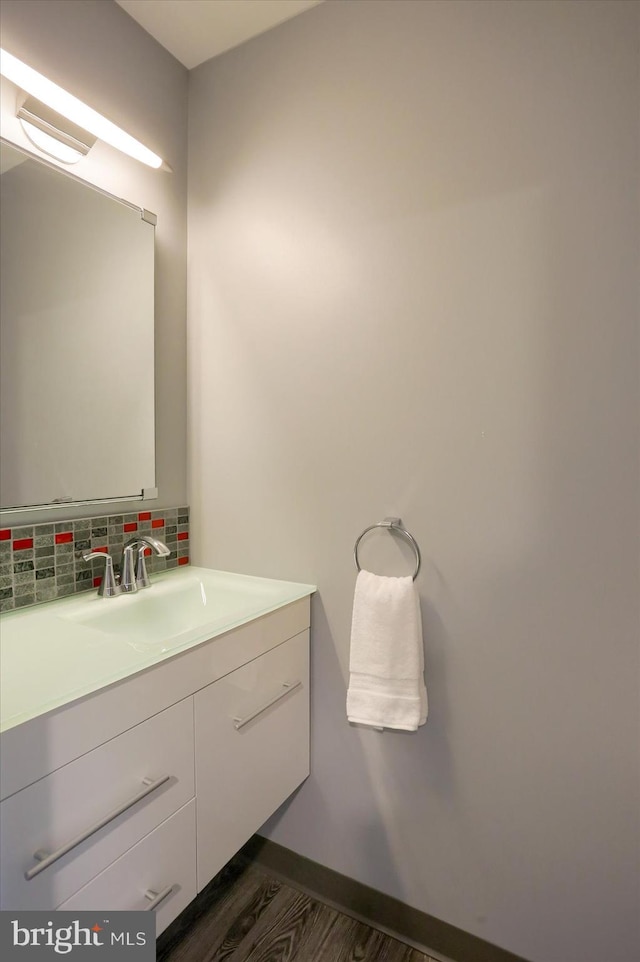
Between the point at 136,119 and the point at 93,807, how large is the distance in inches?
67.3

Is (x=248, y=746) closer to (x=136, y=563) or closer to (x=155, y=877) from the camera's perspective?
(x=155, y=877)

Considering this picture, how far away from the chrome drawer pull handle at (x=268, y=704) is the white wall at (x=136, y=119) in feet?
2.22

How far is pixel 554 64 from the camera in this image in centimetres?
109

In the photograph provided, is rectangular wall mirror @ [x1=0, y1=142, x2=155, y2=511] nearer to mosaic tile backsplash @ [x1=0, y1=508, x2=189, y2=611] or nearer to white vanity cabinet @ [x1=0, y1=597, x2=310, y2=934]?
mosaic tile backsplash @ [x1=0, y1=508, x2=189, y2=611]

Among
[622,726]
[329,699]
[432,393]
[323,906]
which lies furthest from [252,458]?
[323,906]

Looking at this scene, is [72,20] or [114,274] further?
[114,274]

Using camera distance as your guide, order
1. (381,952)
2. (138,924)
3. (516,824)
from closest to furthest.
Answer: (138,924) → (516,824) → (381,952)

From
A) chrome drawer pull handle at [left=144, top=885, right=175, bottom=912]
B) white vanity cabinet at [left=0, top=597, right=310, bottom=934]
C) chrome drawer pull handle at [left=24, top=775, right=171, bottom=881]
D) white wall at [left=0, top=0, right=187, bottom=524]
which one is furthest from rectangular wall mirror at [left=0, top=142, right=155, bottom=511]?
chrome drawer pull handle at [left=144, top=885, right=175, bottom=912]

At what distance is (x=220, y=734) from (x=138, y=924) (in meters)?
0.34

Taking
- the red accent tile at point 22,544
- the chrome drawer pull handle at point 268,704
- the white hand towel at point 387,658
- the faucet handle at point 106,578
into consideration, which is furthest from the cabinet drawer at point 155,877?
the red accent tile at point 22,544

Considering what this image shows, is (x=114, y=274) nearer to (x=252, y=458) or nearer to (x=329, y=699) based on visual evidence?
(x=252, y=458)

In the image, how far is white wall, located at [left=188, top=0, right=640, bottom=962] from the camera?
1.07m

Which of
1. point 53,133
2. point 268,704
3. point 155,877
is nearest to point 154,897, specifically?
point 155,877

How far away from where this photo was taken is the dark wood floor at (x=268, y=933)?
49.9 inches
